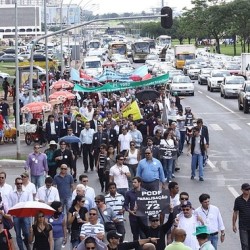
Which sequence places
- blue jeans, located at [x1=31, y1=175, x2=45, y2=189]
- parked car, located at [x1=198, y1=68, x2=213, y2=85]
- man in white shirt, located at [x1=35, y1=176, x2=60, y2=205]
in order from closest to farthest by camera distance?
man in white shirt, located at [x1=35, y1=176, x2=60, y2=205], blue jeans, located at [x1=31, y1=175, x2=45, y2=189], parked car, located at [x1=198, y1=68, x2=213, y2=85]

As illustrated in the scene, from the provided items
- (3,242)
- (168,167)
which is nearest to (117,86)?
(168,167)

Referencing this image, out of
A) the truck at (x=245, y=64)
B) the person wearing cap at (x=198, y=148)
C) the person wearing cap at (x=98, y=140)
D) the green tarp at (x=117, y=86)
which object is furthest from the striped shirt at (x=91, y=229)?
the truck at (x=245, y=64)

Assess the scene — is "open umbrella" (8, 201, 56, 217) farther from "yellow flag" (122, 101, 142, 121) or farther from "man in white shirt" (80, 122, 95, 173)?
"yellow flag" (122, 101, 142, 121)

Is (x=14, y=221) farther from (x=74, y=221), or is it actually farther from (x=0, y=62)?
(x=0, y=62)

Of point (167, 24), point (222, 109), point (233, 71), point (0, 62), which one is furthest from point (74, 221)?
point (0, 62)

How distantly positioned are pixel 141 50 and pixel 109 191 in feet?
308

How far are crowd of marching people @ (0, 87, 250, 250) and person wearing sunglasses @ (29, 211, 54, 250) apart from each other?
2cm

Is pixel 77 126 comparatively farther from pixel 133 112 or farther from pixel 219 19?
pixel 219 19

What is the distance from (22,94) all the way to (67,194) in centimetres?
2458

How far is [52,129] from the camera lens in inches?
1198

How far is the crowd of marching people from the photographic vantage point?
1508 centimetres

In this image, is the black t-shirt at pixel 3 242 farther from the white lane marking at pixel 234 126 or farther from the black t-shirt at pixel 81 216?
the white lane marking at pixel 234 126

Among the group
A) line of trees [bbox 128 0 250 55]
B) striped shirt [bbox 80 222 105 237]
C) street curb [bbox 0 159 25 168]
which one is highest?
line of trees [bbox 128 0 250 55]

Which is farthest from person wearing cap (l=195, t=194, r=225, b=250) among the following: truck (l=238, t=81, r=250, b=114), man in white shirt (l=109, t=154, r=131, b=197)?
truck (l=238, t=81, r=250, b=114)
